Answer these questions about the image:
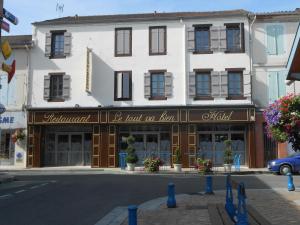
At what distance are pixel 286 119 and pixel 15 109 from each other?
2111 cm

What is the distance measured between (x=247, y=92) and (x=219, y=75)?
1949mm

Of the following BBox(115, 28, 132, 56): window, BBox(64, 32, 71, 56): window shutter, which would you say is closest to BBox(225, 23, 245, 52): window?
BBox(115, 28, 132, 56): window

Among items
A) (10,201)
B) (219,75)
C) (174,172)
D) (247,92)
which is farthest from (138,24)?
(10,201)

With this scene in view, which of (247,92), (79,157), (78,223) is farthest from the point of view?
(79,157)

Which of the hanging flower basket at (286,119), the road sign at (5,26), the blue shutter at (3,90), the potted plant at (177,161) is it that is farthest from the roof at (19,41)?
the hanging flower basket at (286,119)

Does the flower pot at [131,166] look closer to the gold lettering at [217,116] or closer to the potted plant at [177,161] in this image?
the potted plant at [177,161]

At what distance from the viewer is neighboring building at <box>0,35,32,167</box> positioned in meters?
28.2

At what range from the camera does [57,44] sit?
94.5 feet

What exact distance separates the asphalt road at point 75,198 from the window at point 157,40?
11894mm

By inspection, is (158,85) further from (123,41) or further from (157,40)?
(123,41)

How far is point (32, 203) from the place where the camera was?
11930 mm

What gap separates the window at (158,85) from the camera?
90.0ft

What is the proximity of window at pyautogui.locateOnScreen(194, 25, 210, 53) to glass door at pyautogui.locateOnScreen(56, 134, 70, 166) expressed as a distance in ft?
33.0

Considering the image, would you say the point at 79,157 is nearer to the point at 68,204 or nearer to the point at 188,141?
the point at 188,141
